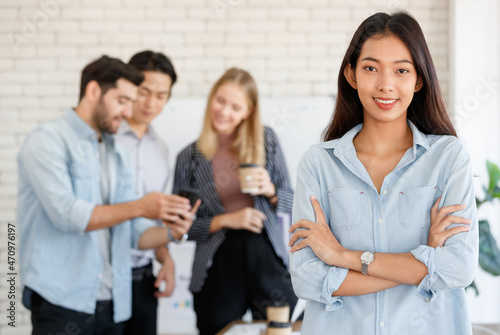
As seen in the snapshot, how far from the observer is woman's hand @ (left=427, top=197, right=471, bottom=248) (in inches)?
60.6

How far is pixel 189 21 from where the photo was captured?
4.23 m

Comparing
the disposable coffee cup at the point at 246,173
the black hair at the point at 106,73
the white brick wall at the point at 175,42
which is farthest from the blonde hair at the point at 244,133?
the black hair at the point at 106,73

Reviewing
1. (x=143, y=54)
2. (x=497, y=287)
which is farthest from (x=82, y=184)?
(x=497, y=287)

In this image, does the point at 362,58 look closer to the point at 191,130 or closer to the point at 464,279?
the point at 464,279

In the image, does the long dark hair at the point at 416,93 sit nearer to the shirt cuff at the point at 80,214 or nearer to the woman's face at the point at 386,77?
Answer: the woman's face at the point at 386,77

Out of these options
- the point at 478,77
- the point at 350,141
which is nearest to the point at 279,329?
the point at 350,141

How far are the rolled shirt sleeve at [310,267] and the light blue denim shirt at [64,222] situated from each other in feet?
5.39

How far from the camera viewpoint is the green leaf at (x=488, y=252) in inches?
126

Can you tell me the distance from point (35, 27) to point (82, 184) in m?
1.64

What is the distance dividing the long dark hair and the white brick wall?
243 cm

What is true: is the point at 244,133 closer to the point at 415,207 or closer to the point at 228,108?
the point at 228,108

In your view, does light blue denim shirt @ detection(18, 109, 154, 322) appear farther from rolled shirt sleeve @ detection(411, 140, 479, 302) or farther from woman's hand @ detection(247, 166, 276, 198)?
rolled shirt sleeve @ detection(411, 140, 479, 302)

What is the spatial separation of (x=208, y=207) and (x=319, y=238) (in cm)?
223

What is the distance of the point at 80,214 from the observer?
2980mm
